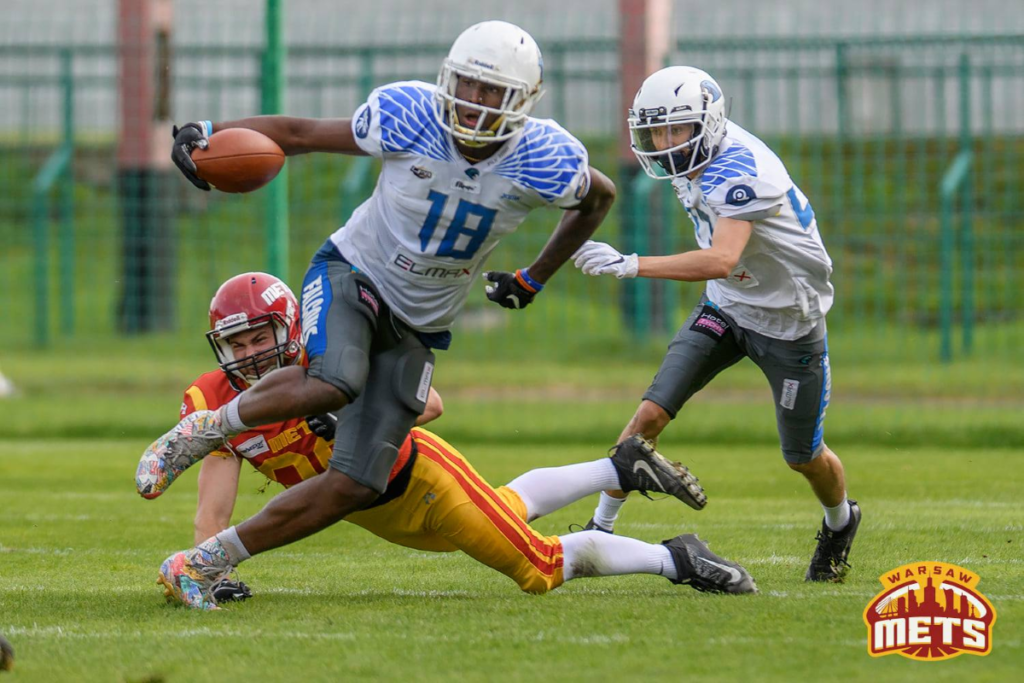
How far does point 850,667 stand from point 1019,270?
10.3 meters

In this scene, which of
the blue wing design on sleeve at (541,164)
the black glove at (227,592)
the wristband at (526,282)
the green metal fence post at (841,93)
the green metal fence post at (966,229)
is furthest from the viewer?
the green metal fence post at (966,229)

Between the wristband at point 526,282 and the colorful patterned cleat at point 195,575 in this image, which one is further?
the wristband at point 526,282

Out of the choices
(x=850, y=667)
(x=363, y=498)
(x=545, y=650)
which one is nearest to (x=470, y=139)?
(x=363, y=498)

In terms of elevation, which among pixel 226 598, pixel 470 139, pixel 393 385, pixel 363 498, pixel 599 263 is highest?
pixel 470 139

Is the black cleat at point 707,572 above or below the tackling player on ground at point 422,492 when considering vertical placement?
below

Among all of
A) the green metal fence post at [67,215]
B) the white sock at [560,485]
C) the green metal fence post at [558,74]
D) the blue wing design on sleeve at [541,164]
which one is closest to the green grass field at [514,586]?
the white sock at [560,485]

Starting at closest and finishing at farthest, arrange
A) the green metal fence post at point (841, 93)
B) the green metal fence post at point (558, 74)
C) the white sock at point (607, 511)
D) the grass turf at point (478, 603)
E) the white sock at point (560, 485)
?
1. the grass turf at point (478, 603)
2. the white sock at point (560, 485)
3. the white sock at point (607, 511)
4. the green metal fence post at point (841, 93)
5. the green metal fence post at point (558, 74)

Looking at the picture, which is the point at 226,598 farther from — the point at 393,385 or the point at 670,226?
the point at 670,226

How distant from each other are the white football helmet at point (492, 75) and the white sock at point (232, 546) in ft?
4.89

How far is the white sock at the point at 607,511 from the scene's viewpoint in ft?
20.0

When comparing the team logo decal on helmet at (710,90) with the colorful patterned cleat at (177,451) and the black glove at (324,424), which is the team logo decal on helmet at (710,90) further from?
the colorful patterned cleat at (177,451)

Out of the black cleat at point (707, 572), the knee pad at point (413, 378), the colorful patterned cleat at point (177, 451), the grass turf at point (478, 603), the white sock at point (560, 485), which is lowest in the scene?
the grass turf at point (478, 603)

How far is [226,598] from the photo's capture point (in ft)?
16.6

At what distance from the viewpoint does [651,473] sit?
5.25 m
